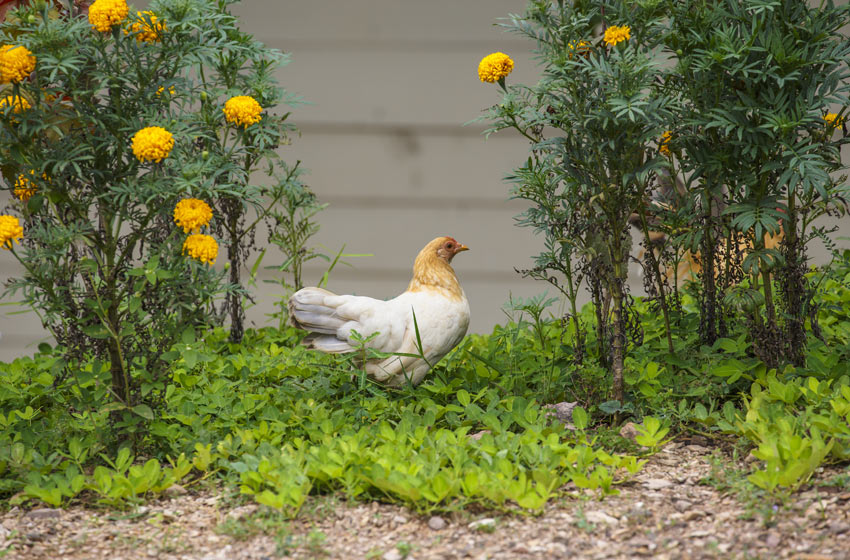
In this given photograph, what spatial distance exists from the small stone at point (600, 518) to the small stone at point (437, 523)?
1.34ft

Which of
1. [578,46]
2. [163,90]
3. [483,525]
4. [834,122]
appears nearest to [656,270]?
[834,122]

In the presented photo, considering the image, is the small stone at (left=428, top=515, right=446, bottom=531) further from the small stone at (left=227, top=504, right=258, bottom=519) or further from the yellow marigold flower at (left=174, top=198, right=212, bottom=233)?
the yellow marigold flower at (left=174, top=198, right=212, bottom=233)

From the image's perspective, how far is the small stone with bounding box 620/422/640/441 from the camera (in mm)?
2973

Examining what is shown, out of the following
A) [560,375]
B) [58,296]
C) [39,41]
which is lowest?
[560,375]

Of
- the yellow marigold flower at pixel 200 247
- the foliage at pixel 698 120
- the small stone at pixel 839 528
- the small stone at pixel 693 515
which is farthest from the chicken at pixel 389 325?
the small stone at pixel 839 528

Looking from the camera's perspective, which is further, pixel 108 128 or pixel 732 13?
pixel 732 13

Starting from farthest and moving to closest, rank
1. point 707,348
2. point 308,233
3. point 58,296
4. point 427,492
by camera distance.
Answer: point 308,233 → point 707,348 → point 58,296 → point 427,492

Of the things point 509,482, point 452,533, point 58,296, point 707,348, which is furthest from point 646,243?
point 58,296

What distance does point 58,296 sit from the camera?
Answer: 8.76 ft

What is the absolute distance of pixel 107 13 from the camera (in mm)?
2439

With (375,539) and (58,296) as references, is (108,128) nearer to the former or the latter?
(58,296)

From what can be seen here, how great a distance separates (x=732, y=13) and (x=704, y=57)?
0.71 ft

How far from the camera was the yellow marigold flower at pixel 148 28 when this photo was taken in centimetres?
261

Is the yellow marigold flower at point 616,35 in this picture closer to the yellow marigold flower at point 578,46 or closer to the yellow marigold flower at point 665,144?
the yellow marigold flower at point 578,46
